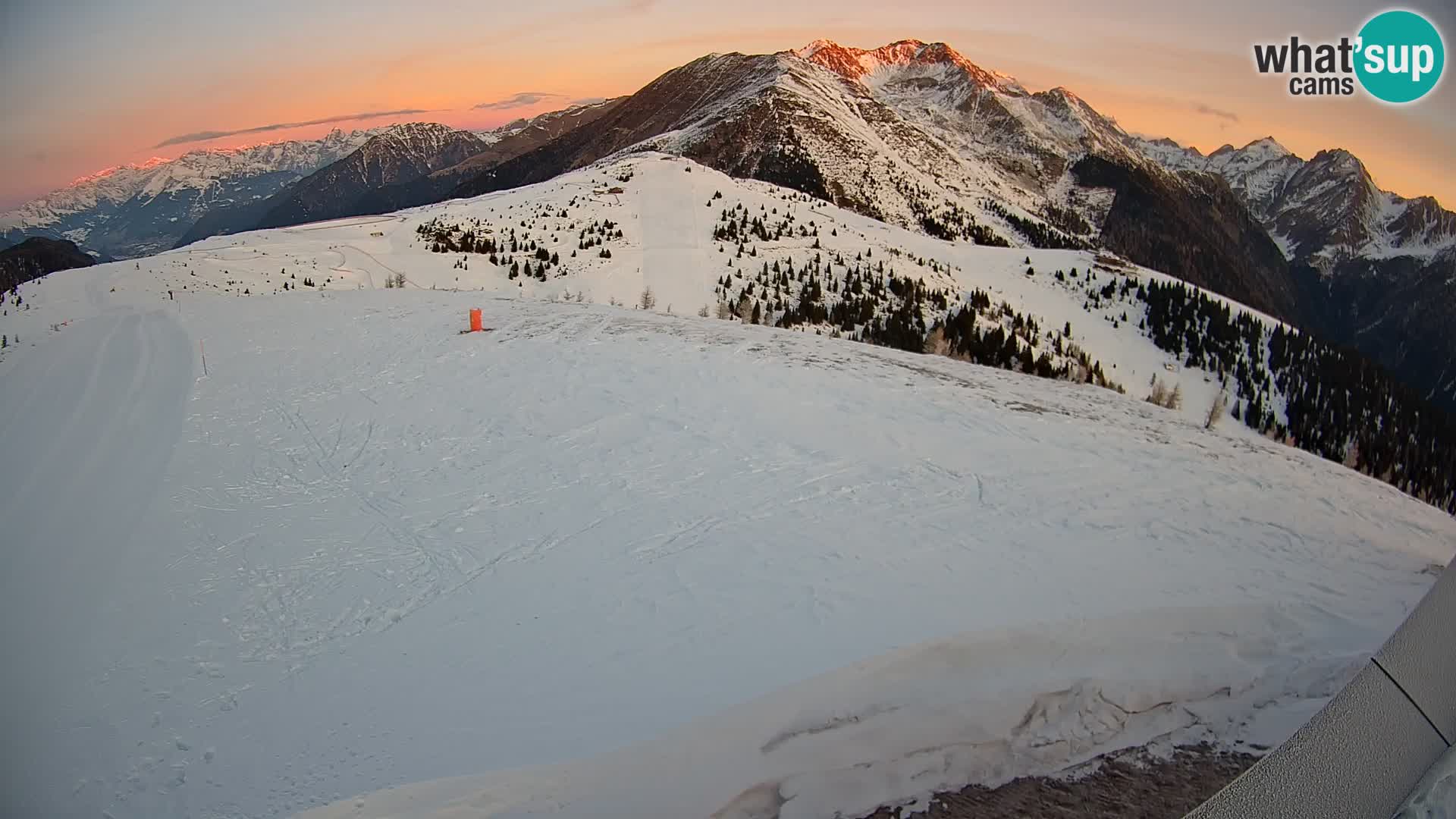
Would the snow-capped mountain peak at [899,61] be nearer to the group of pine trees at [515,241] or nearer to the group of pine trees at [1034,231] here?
the group of pine trees at [1034,231]

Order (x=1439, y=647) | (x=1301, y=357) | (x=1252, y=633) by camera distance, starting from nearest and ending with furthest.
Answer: (x=1439, y=647)
(x=1252, y=633)
(x=1301, y=357)

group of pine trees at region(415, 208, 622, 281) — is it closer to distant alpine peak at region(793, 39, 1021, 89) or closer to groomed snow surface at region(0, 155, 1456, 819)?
groomed snow surface at region(0, 155, 1456, 819)

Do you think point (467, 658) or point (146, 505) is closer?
point (467, 658)

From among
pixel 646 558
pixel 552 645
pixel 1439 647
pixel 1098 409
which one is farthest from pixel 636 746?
pixel 1098 409

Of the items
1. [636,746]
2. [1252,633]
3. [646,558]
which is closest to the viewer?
[636,746]

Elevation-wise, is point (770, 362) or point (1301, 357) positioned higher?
point (770, 362)

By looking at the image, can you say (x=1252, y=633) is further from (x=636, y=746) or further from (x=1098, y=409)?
(x=1098, y=409)

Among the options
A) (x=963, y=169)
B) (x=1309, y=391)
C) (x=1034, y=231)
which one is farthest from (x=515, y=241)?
(x=963, y=169)

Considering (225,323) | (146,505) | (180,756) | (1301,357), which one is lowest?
(1301,357)

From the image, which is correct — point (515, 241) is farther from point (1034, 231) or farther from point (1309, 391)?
point (1034, 231)
